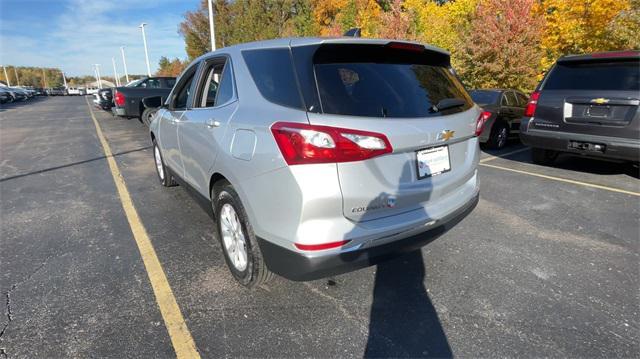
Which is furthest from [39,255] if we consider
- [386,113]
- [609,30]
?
[609,30]

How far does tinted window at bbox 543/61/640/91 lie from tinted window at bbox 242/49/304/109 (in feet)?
15.9

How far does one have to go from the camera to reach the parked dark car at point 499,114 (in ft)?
25.9

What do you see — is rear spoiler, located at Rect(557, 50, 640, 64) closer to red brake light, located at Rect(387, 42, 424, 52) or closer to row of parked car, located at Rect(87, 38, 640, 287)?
row of parked car, located at Rect(87, 38, 640, 287)

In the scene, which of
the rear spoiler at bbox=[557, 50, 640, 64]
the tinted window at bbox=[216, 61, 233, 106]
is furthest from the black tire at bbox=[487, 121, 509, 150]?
the tinted window at bbox=[216, 61, 233, 106]

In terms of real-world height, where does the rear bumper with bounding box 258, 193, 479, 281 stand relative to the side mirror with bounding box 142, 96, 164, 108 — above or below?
below

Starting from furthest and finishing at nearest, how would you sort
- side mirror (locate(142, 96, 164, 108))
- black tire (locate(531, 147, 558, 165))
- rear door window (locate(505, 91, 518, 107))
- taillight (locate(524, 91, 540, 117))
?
rear door window (locate(505, 91, 518, 107)) < black tire (locate(531, 147, 558, 165)) < taillight (locate(524, 91, 540, 117)) < side mirror (locate(142, 96, 164, 108))

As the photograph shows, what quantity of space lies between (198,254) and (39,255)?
1408 mm

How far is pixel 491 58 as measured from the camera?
14.6 metres

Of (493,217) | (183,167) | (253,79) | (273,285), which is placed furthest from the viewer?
(493,217)

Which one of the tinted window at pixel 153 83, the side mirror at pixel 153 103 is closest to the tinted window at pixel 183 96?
the side mirror at pixel 153 103

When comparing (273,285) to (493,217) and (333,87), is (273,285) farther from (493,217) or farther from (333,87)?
(493,217)

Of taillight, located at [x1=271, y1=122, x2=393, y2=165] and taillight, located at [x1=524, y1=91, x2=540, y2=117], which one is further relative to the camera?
taillight, located at [x1=524, y1=91, x2=540, y2=117]

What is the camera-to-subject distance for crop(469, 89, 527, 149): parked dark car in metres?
7.90

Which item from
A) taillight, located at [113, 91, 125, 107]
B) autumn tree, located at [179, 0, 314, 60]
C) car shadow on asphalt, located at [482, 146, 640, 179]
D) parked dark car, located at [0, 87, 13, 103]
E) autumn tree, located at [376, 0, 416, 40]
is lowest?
car shadow on asphalt, located at [482, 146, 640, 179]
